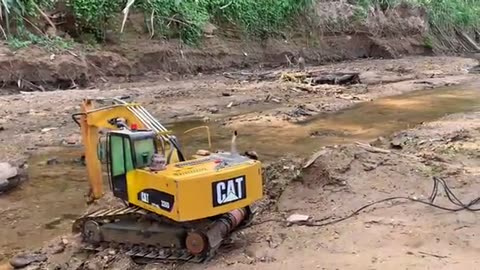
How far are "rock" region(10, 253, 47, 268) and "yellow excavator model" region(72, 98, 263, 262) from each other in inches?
16.1

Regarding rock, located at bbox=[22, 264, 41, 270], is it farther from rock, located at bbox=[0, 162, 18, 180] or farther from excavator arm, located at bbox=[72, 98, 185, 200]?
rock, located at bbox=[0, 162, 18, 180]

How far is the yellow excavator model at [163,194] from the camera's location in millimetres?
5449

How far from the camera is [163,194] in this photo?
217 inches

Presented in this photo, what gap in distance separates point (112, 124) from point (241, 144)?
4.98m

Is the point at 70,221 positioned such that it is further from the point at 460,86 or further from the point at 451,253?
the point at 460,86

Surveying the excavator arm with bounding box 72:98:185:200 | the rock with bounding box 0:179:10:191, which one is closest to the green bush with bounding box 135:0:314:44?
the rock with bounding box 0:179:10:191

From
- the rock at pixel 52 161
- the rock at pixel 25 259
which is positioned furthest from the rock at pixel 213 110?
the rock at pixel 25 259

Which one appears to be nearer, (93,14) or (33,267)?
(33,267)

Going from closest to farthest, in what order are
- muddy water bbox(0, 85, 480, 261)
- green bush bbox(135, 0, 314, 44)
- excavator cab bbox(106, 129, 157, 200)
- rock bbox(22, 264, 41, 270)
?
excavator cab bbox(106, 129, 157, 200) → rock bbox(22, 264, 41, 270) → muddy water bbox(0, 85, 480, 261) → green bush bbox(135, 0, 314, 44)

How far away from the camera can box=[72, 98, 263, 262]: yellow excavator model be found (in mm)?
5449

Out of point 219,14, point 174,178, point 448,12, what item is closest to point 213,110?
point 219,14

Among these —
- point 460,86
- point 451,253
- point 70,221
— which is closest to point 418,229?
point 451,253

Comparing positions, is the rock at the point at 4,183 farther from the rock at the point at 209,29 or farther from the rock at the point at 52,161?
the rock at the point at 209,29

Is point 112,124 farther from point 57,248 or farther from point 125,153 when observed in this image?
point 57,248
